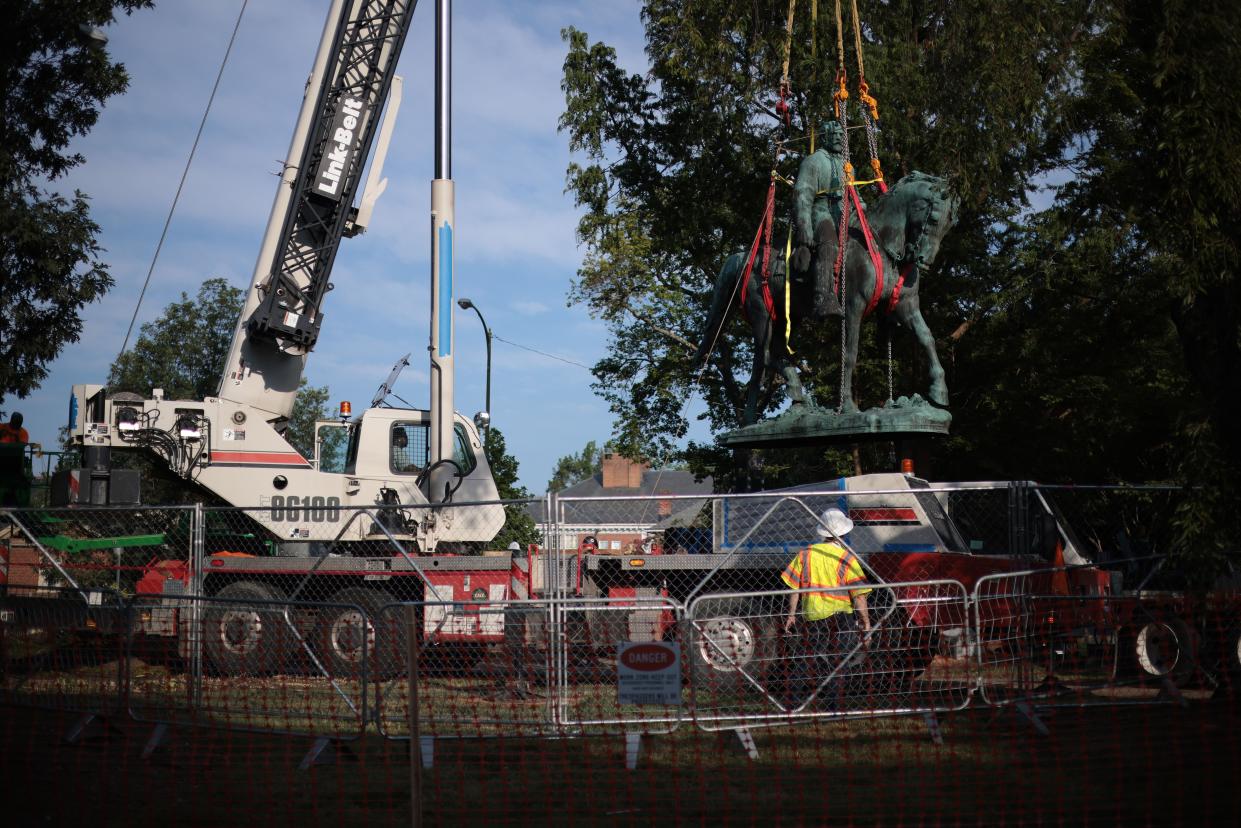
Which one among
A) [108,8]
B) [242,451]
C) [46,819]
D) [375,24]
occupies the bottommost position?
[46,819]

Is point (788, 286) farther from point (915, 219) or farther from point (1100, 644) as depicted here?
point (1100, 644)

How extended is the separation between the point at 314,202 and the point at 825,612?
9.93 m

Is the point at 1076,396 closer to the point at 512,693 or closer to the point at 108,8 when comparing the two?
the point at 512,693

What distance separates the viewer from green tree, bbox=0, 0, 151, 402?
19469mm

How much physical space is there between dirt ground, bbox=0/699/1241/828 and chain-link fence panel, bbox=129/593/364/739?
2.03ft

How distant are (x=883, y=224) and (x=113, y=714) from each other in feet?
28.7

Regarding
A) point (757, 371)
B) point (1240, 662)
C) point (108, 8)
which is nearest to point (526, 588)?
point (757, 371)

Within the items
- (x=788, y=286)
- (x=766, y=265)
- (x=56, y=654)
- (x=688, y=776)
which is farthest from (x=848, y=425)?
(x=56, y=654)

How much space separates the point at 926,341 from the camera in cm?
1323

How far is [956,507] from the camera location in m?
15.2

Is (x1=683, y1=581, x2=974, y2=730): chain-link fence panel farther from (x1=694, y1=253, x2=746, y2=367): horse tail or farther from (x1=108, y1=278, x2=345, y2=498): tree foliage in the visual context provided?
(x1=108, y1=278, x2=345, y2=498): tree foliage

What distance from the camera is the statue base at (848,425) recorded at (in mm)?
12586

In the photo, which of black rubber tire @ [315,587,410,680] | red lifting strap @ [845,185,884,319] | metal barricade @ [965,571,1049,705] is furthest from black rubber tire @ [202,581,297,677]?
red lifting strap @ [845,185,884,319]

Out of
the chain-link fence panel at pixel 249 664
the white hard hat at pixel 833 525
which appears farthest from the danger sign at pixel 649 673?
the white hard hat at pixel 833 525
